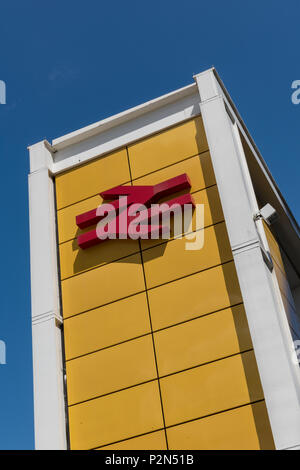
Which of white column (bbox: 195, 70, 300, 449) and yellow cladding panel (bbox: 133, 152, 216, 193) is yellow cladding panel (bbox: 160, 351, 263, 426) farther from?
yellow cladding panel (bbox: 133, 152, 216, 193)

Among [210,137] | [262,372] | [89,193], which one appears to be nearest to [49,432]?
[262,372]

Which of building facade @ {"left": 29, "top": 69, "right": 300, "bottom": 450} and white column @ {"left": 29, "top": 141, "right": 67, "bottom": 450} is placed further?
white column @ {"left": 29, "top": 141, "right": 67, "bottom": 450}

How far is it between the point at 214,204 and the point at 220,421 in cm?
524

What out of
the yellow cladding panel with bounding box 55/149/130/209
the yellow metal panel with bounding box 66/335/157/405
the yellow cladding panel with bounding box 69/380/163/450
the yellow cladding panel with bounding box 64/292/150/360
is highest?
the yellow cladding panel with bounding box 55/149/130/209

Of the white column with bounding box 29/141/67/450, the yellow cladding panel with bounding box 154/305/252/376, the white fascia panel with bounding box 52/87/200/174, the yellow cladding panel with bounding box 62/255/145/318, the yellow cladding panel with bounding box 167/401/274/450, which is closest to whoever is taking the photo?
the yellow cladding panel with bounding box 167/401/274/450

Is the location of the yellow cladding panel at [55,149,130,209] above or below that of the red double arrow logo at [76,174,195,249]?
above

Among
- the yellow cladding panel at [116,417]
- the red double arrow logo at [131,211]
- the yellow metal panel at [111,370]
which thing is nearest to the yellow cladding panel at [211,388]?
the yellow cladding panel at [116,417]

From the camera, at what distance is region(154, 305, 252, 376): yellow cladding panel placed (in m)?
15.5

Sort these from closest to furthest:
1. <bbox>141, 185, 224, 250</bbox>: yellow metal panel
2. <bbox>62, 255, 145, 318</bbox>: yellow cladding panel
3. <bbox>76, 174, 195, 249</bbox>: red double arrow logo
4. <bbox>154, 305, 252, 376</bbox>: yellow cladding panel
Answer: <bbox>154, 305, 252, 376</bbox>: yellow cladding panel < <bbox>141, 185, 224, 250</bbox>: yellow metal panel < <bbox>62, 255, 145, 318</bbox>: yellow cladding panel < <bbox>76, 174, 195, 249</bbox>: red double arrow logo

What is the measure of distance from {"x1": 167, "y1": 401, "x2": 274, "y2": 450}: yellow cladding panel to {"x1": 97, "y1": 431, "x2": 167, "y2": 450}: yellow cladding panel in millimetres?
181

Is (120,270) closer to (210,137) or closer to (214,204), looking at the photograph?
(214,204)

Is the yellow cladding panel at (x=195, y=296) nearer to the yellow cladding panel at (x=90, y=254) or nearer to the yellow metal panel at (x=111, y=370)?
the yellow metal panel at (x=111, y=370)

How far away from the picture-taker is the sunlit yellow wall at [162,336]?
15.0 meters

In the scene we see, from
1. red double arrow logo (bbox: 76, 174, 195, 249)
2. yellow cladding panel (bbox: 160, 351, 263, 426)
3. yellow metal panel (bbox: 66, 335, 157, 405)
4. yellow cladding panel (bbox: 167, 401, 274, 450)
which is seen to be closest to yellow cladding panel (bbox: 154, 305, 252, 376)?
yellow cladding panel (bbox: 160, 351, 263, 426)
